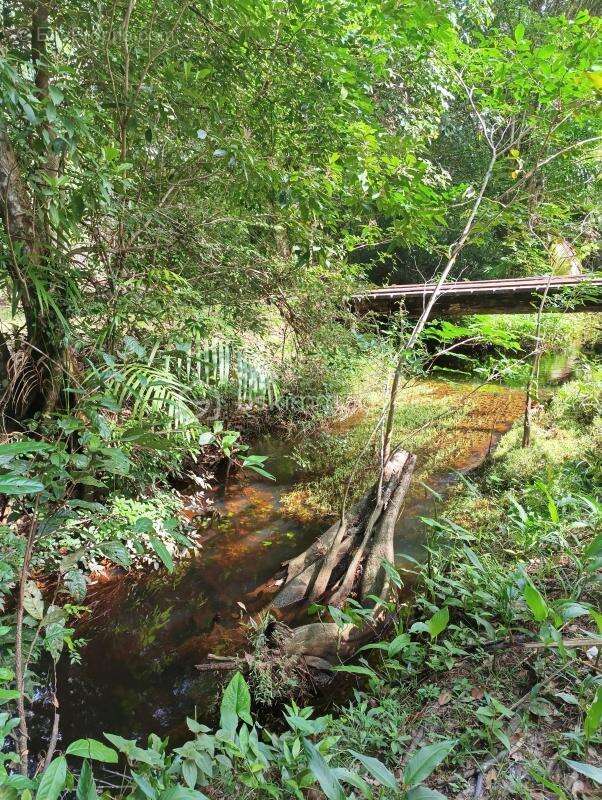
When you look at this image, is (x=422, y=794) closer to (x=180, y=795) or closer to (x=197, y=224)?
(x=180, y=795)

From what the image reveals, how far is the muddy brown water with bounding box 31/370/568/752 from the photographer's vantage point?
2.52 metres

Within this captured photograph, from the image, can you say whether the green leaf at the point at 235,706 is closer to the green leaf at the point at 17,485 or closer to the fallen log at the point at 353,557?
the green leaf at the point at 17,485

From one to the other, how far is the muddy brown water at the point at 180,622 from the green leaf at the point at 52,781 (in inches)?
66.6

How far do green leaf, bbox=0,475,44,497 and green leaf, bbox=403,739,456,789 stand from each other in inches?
44.1

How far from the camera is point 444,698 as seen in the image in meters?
1.89

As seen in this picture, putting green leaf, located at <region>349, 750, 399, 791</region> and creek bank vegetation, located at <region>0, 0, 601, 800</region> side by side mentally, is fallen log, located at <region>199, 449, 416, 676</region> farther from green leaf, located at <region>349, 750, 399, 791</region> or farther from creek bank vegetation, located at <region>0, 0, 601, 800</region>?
green leaf, located at <region>349, 750, 399, 791</region>

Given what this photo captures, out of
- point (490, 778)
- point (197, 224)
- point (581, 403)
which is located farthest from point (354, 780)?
point (581, 403)

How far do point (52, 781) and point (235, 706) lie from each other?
0.64m

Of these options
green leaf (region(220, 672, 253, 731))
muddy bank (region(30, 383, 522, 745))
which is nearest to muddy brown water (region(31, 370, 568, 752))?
muddy bank (region(30, 383, 522, 745))

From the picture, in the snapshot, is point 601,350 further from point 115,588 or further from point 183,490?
point 115,588

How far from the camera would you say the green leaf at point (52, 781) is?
916mm

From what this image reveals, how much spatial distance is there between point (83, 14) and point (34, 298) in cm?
153

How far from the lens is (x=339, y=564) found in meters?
3.40

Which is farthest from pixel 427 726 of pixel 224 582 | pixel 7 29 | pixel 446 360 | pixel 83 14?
pixel 446 360
